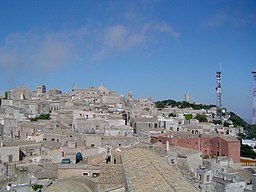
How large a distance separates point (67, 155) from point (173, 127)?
60.5 feet

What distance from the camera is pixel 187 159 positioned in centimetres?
2289

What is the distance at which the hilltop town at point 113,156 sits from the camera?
500 inches

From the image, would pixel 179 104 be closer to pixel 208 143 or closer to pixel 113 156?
pixel 208 143

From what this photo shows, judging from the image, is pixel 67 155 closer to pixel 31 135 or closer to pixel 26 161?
pixel 26 161

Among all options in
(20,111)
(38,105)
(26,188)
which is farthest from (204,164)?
(38,105)

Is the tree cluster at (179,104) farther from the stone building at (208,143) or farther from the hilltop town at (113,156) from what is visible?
the stone building at (208,143)

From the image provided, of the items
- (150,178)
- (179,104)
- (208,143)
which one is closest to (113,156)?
(150,178)

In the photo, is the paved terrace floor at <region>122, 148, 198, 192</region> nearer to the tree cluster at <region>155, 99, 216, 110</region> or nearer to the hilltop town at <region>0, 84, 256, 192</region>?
the hilltop town at <region>0, 84, 256, 192</region>

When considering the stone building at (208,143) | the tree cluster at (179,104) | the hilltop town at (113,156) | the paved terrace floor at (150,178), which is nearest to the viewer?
the paved terrace floor at (150,178)

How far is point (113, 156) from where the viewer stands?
60.2ft

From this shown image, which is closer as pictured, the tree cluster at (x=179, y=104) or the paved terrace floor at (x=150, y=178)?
the paved terrace floor at (x=150, y=178)

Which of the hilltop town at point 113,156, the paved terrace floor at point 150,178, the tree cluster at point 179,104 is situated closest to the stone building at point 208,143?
the hilltop town at point 113,156

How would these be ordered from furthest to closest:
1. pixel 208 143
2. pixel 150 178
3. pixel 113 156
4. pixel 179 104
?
pixel 179 104 → pixel 208 143 → pixel 113 156 → pixel 150 178

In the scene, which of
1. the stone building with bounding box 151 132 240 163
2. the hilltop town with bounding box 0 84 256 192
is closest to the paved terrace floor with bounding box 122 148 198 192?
the hilltop town with bounding box 0 84 256 192
